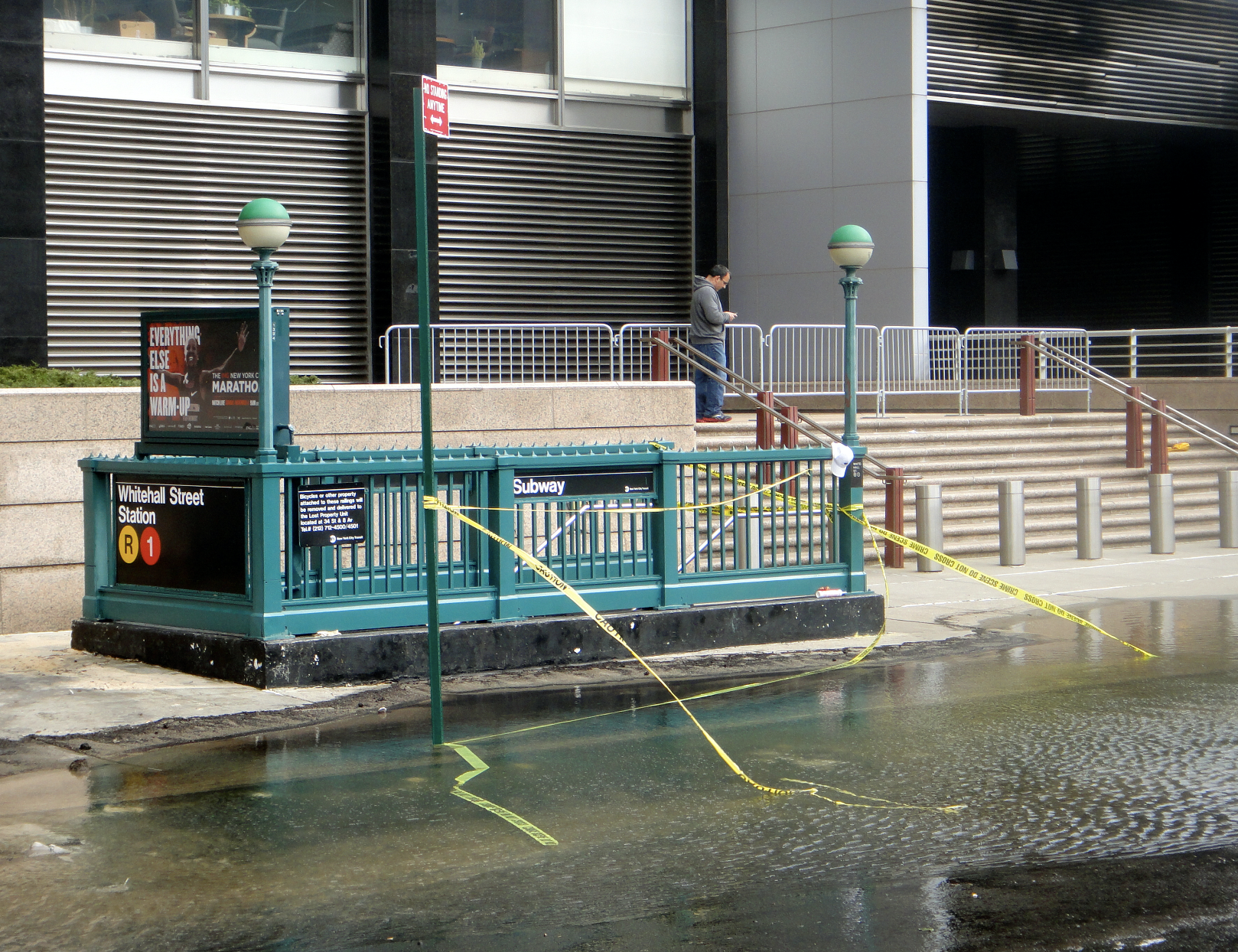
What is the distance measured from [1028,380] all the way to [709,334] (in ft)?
17.5

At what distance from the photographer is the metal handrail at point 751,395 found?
655 inches

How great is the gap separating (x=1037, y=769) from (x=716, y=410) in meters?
11.3

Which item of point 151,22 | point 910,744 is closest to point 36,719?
point 910,744

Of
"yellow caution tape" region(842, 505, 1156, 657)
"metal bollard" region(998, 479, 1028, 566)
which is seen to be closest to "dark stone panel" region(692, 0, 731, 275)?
"metal bollard" region(998, 479, 1028, 566)

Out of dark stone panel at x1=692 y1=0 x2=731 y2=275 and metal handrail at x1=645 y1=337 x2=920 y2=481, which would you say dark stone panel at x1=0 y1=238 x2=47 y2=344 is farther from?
dark stone panel at x1=692 y1=0 x2=731 y2=275

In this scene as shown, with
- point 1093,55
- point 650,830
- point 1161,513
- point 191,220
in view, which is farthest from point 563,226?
point 650,830

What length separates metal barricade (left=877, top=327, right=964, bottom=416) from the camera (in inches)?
841

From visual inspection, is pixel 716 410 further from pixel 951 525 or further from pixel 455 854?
pixel 455 854

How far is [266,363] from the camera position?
29.7ft

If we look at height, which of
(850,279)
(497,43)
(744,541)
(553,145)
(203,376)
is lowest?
(744,541)

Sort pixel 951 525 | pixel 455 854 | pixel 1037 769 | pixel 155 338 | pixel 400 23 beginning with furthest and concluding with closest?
1. pixel 400 23
2. pixel 951 525
3. pixel 155 338
4. pixel 1037 769
5. pixel 455 854

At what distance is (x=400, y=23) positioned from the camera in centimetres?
1925

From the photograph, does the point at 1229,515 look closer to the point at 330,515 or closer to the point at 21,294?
the point at 330,515

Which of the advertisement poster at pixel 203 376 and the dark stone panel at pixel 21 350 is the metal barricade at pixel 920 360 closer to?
the dark stone panel at pixel 21 350
